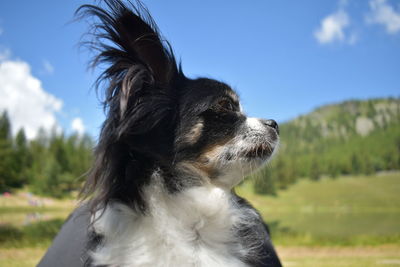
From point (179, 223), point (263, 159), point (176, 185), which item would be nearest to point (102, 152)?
point (176, 185)

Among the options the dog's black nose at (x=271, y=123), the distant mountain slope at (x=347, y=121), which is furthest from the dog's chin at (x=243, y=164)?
Answer: the distant mountain slope at (x=347, y=121)

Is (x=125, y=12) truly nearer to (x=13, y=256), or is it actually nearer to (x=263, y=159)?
(x=263, y=159)

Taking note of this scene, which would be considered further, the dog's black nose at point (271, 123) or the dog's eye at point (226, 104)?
the dog's black nose at point (271, 123)

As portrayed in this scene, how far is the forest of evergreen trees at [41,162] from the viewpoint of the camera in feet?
107

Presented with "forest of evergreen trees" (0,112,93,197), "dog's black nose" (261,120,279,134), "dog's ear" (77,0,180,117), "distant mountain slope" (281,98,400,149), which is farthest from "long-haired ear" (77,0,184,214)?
"distant mountain slope" (281,98,400,149)

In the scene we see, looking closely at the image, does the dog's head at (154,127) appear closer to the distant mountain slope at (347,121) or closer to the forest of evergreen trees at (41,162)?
the forest of evergreen trees at (41,162)

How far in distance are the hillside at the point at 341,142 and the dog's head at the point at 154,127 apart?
27.2 m

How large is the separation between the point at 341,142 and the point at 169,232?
115334mm

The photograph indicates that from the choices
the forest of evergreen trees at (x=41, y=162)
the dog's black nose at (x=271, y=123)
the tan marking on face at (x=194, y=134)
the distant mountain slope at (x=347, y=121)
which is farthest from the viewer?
the distant mountain slope at (x=347, y=121)

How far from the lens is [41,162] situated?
4138 centimetres

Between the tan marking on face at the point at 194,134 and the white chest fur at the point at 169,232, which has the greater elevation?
the tan marking on face at the point at 194,134

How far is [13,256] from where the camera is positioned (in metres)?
6.95

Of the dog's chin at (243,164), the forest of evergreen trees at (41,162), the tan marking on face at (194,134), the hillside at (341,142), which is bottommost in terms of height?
the dog's chin at (243,164)

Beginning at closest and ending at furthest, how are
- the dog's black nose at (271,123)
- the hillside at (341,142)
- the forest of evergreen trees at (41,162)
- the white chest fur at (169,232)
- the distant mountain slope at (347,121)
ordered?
the white chest fur at (169,232)
the dog's black nose at (271,123)
the forest of evergreen trees at (41,162)
the hillside at (341,142)
the distant mountain slope at (347,121)
